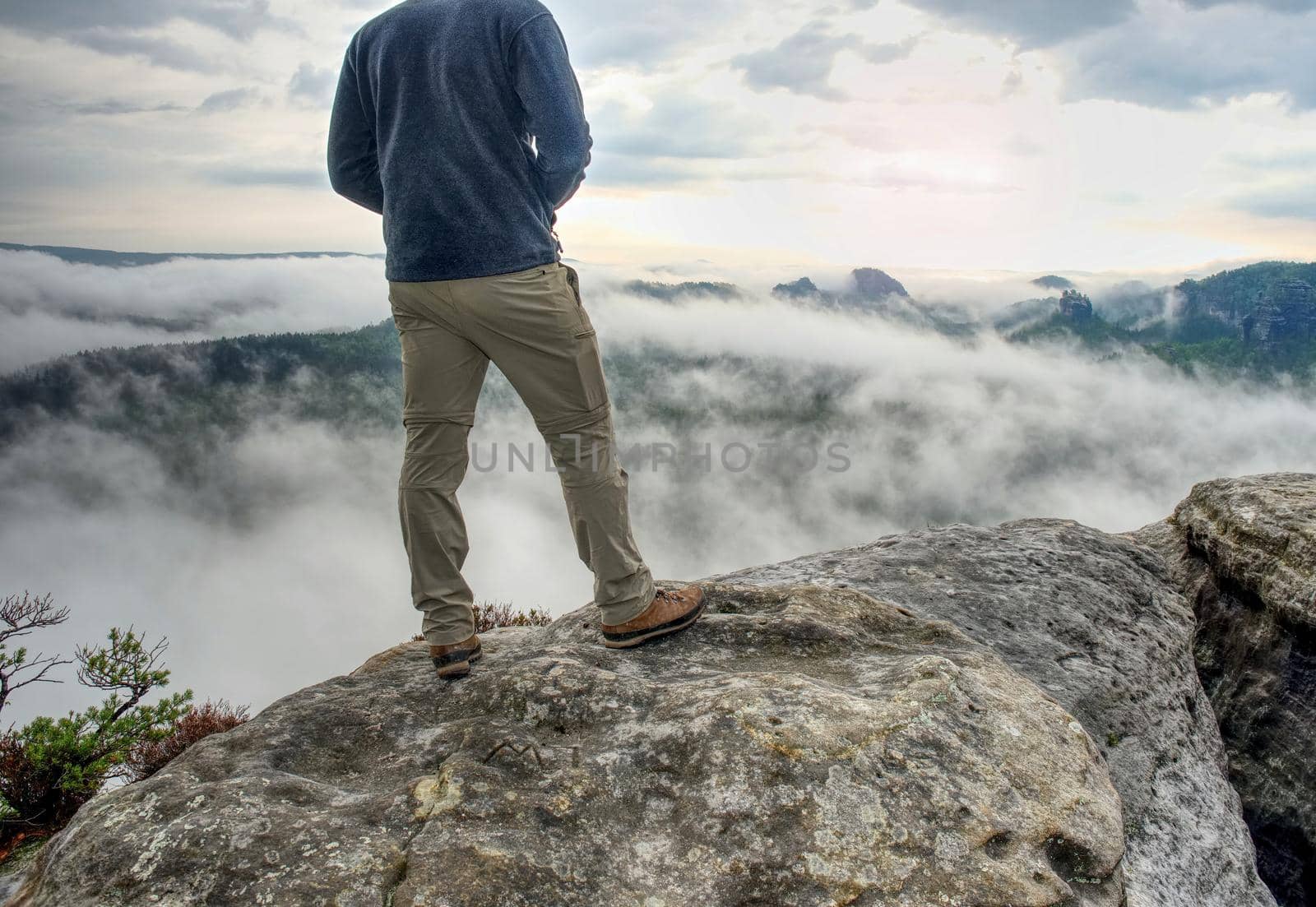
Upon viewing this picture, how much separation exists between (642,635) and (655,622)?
124 millimetres

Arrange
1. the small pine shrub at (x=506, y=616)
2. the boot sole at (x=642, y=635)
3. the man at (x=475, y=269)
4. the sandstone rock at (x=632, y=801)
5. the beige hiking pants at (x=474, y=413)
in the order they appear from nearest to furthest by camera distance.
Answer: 1. the sandstone rock at (x=632, y=801)
2. the man at (x=475, y=269)
3. the beige hiking pants at (x=474, y=413)
4. the boot sole at (x=642, y=635)
5. the small pine shrub at (x=506, y=616)

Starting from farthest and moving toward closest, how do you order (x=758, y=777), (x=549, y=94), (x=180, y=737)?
(x=180, y=737)
(x=549, y=94)
(x=758, y=777)

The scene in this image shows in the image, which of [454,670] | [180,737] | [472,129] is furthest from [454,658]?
[180,737]

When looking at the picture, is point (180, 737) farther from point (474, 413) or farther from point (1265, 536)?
point (1265, 536)

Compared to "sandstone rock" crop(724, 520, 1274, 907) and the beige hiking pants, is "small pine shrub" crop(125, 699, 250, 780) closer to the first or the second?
the beige hiking pants

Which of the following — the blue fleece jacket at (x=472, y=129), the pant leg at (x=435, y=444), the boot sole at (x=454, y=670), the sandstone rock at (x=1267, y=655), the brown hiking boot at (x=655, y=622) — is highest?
the blue fleece jacket at (x=472, y=129)

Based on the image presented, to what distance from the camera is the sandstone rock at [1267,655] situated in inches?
262

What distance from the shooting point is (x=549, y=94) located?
4.93 meters

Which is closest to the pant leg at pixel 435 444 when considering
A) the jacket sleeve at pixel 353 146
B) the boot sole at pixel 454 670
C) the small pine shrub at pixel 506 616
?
the boot sole at pixel 454 670

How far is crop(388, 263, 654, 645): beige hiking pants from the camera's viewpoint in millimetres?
5145

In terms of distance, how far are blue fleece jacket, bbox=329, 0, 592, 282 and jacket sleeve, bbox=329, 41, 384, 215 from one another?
1.36 feet

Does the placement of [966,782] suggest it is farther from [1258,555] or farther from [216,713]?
[216,713]

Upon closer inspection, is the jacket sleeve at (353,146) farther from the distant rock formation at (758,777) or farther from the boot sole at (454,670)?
the distant rock formation at (758,777)

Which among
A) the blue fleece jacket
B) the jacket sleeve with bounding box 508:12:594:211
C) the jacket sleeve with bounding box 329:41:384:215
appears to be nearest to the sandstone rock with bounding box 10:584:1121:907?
the blue fleece jacket
